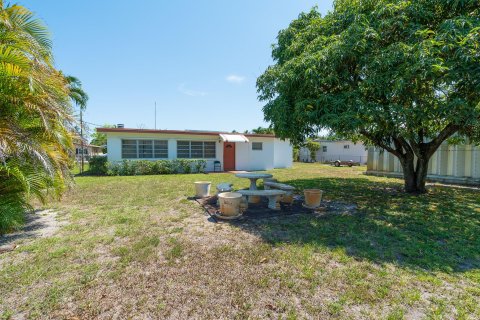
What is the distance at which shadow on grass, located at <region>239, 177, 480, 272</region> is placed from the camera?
3893mm

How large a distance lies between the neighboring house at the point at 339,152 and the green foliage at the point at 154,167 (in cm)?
1810

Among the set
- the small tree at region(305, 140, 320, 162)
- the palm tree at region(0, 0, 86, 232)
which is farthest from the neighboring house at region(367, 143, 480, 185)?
the palm tree at region(0, 0, 86, 232)

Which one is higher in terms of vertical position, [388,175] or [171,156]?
[171,156]

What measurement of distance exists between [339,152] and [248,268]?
28.1 meters

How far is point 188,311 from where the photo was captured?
260 cm

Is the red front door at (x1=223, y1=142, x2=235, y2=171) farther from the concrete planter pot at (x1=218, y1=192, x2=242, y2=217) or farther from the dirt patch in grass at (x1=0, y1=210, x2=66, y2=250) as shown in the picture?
the dirt patch in grass at (x1=0, y1=210, x2=66, y2=250)

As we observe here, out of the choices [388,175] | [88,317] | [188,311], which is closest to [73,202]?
[88,317]

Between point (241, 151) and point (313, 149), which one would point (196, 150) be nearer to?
point (241, 151)

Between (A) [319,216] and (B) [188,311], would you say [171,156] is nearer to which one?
(A) [319,216]

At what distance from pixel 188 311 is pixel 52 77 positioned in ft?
17.8

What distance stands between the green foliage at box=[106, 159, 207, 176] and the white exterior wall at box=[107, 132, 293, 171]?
795 mm

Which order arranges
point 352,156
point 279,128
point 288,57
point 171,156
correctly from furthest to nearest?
point 352,156 < point 171,156 < point 288,57 < point 279,128

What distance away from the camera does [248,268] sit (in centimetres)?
349

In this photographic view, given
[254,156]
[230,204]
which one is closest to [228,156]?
[254,156]
